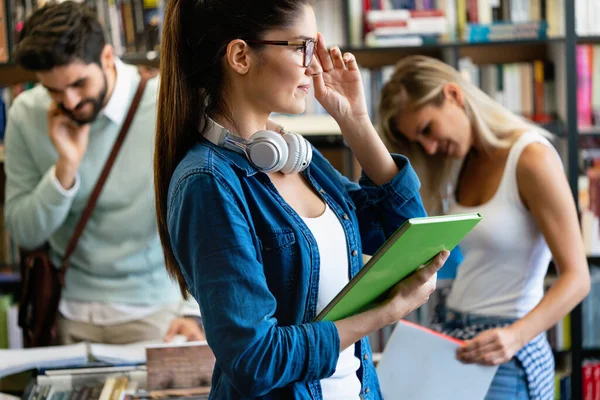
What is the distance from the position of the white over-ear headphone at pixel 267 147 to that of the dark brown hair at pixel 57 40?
3.59 ft

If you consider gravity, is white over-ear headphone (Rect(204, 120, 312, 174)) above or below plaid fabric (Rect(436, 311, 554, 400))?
above

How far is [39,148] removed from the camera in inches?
90.4

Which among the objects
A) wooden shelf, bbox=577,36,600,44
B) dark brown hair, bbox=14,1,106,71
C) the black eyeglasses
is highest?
dark brown hair, bbox=14,1,106,71

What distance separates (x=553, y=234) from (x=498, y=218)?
5.1 inches

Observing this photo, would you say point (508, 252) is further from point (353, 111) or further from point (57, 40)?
point (57, 40)

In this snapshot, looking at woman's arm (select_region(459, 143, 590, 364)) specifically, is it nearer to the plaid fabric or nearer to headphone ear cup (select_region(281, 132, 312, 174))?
the plaid fabric

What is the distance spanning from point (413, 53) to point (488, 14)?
1.02 feet

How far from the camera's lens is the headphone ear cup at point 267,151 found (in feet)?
3.66

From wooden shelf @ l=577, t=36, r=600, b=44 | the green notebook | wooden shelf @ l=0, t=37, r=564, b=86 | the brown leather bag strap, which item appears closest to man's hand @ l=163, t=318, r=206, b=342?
the brown leather bag strap

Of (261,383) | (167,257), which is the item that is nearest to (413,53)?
(167,257)

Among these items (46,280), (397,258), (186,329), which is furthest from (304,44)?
(46,280)

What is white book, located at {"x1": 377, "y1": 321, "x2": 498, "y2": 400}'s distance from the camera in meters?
1.61

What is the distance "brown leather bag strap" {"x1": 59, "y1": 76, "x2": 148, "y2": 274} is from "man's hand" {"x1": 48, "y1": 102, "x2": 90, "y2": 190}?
7cm

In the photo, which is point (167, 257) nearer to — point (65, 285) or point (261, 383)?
point (261, 383)
